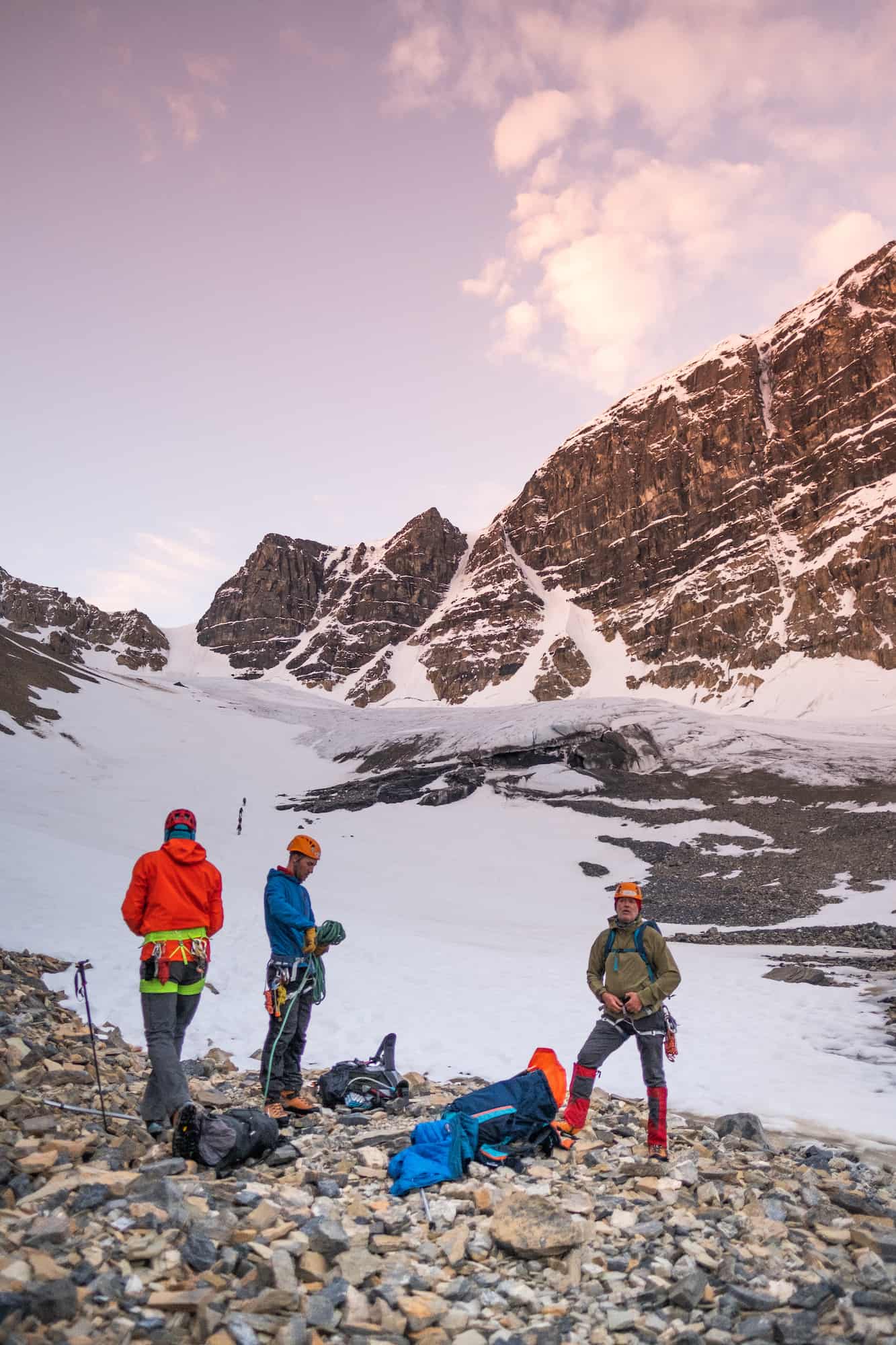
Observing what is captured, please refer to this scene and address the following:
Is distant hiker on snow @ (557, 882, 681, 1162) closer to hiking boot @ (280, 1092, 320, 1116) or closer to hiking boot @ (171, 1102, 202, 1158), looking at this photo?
hiking boot @ (280, 1092, 320, 1116)

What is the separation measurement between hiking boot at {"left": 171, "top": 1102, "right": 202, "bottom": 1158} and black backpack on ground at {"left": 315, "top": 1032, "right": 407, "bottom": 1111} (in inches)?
102

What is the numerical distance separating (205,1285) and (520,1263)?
183 cm

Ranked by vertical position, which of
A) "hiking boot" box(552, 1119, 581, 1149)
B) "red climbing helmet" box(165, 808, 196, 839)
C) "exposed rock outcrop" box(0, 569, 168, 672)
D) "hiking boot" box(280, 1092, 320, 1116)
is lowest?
"hiking boot" box(280, 1092, 320, 1116)

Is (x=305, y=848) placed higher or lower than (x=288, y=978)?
higher

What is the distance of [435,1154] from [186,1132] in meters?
1.88

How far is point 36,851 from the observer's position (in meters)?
19.2

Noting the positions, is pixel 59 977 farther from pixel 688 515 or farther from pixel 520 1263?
pixel 688 515

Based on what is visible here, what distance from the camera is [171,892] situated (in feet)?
20.9

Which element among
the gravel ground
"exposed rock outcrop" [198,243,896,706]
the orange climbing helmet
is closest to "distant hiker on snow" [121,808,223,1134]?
the orange climbing helmet

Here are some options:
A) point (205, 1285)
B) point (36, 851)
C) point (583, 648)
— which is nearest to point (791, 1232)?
point (205, 1285)

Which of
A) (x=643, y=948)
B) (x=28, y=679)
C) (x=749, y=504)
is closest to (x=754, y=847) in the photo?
(x=643, y=948)

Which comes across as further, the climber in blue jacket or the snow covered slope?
the snow covered slope

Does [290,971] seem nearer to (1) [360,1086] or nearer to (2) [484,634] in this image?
(1) [360,1086]

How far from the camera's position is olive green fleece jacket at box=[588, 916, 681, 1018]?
697 centimetres
